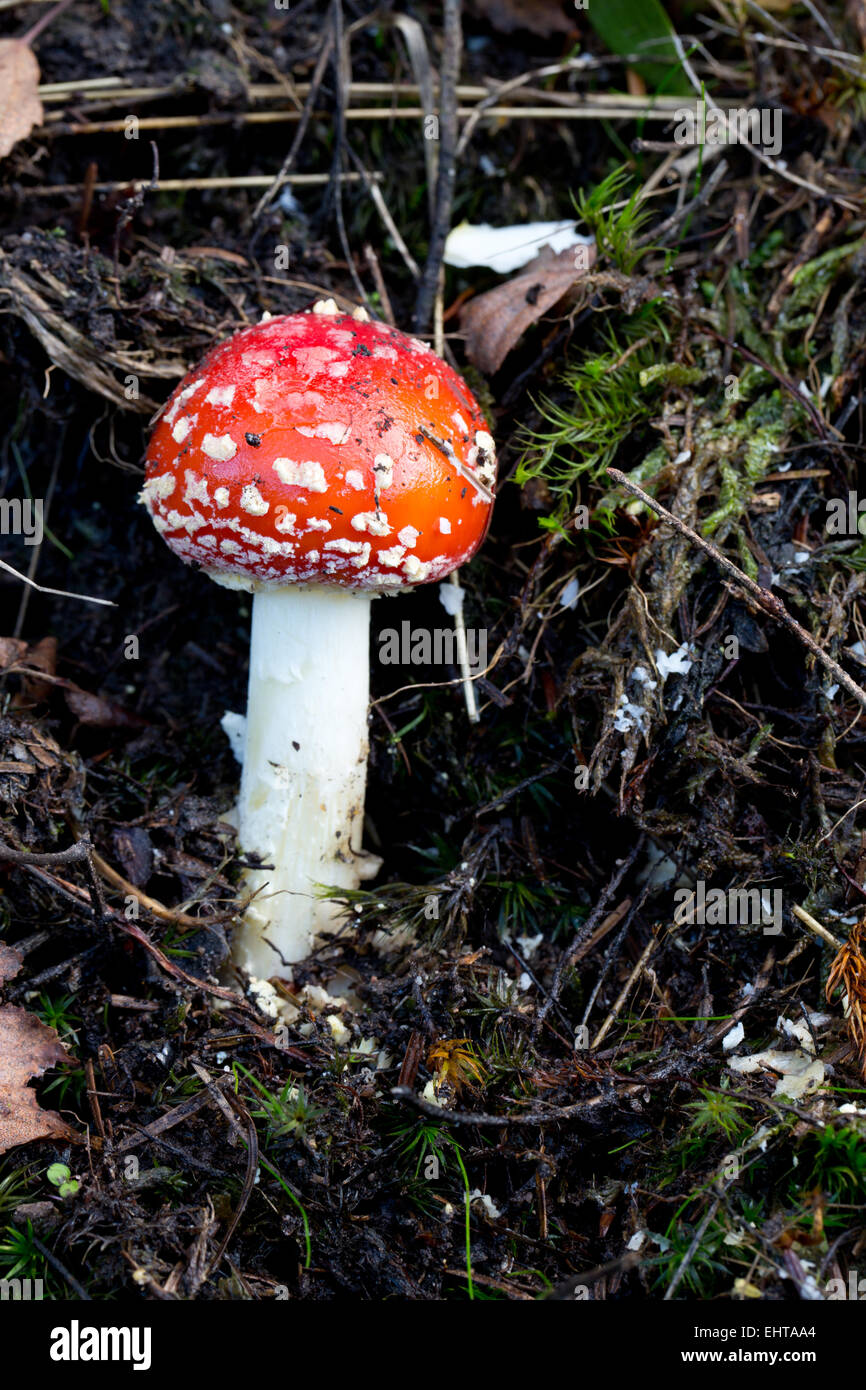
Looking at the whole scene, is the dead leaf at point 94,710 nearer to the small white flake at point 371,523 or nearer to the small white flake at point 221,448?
the small white flake at point 221,448

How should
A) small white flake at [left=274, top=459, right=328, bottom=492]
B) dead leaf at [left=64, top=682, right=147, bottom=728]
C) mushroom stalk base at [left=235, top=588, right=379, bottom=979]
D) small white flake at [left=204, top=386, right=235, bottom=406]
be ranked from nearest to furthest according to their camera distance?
1. small white flake at [left=274, top=459, right=328, bottom=492]
2. small white flake at [left=204, top=386, right=235, bottom=406]
3. mushroom stalk base at [left=235, top=588, right=379, bottom=979]
4. dead leaf at [left=64, top=682, right=147, bottom=728]

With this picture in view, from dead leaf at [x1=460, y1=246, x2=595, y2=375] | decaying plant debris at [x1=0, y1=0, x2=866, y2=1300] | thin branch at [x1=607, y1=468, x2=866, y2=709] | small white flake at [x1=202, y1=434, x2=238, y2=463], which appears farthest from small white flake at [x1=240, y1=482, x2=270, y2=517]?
dead leaf at [x1=460, y1=246, x2=595, y2=375]

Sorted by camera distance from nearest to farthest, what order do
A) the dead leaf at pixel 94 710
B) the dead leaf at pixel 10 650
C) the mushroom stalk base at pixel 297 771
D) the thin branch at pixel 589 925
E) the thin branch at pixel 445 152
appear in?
the thin branch at pixel 589 925 → the mushroom stalk base at pixel 297 771 → the dead leaf at pixel 10 650 → the dead leaf at pixel 94 710 → the thin branch at pixel 445 152

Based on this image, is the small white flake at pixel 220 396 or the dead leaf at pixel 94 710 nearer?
the small white flake at pixel 220 396

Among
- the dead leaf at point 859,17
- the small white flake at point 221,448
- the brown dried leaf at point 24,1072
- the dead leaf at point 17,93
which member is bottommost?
the brown dried leaf at point 24,1072

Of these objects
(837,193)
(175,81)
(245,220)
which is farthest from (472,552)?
(175,81)

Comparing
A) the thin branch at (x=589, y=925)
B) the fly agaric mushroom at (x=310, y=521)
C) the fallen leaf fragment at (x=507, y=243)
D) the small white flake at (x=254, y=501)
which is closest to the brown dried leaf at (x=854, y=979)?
the thin branch at (x=589, y=925)

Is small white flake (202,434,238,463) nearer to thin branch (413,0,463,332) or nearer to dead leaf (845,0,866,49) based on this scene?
thin branch (413,0,463,332)

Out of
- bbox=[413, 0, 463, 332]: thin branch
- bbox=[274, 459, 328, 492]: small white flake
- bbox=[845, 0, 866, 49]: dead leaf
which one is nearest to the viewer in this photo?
bbox=[274, 459, 328, 492]: small white flake
